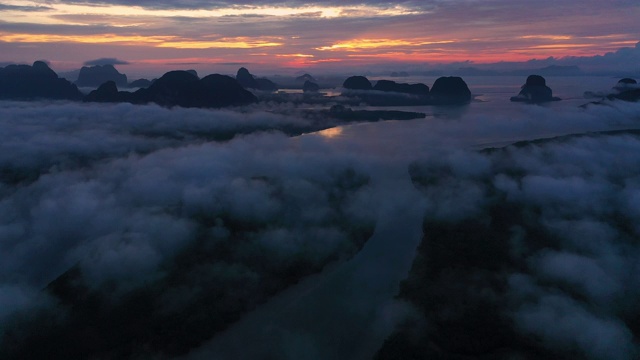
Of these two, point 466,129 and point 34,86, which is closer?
point 466,129

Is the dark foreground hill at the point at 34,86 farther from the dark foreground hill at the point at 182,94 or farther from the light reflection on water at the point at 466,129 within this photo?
the light reflection on water at the point at 466,129

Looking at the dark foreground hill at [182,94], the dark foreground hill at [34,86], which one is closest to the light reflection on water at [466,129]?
the dark foreground hill at [182,94]

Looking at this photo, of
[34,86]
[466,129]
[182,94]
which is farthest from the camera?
[34,86]

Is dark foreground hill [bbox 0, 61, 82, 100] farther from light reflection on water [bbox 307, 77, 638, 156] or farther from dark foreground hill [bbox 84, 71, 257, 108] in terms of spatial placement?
light reflection on water [bbox 307, 77, 638, 156]

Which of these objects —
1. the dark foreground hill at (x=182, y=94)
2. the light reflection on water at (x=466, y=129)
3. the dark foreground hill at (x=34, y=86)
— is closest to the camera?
the light reflection on water at (x=466, y=129)

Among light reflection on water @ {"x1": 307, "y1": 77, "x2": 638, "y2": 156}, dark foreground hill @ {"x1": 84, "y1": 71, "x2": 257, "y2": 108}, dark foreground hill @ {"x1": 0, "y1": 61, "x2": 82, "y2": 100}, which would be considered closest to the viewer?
light reflection on water @ {"x1": 307, "y1": 77, "x2": 638, "y2": 156}

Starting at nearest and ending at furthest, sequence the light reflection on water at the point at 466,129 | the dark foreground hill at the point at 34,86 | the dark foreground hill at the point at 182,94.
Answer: the light reflection on water at the point at 466,129 → the dark foreground hill at the point at 182,94 → the dark foreground hill at the point at 34,86

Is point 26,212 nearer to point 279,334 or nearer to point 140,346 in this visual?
point 140,346

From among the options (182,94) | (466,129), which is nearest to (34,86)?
(182,94)

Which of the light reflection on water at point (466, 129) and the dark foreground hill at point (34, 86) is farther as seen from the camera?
the dark foreground hill at point (34, 86)

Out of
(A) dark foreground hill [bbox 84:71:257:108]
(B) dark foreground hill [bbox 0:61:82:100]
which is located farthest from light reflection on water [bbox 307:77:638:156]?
(B) dark foreground hill [bbox 0:61:82:100]

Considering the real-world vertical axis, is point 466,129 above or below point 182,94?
below

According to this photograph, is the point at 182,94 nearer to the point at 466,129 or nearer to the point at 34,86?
the point at 34,86
